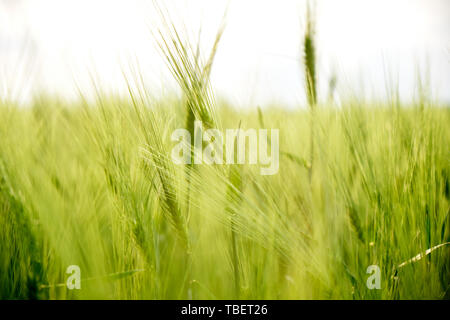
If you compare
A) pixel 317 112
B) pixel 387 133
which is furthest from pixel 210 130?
pixel 387 133

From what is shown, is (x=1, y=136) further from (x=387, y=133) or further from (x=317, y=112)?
(x=387, y=133)

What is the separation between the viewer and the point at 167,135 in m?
0.55

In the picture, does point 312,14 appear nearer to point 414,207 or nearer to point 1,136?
point 414,207

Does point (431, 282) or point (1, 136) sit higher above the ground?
point (1, 136)

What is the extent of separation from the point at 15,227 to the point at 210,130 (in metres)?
Answer: 0.35

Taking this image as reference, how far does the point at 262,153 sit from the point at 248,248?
6.7 inches

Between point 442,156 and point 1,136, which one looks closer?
point 1,136

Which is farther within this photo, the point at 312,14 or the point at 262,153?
the point at 312,14

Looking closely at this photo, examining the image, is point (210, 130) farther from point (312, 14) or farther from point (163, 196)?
point (312, 14)

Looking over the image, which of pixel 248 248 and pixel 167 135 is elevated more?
pixel 167 135

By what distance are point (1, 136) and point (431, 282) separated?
76cm
